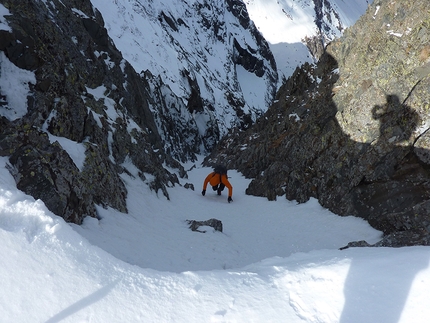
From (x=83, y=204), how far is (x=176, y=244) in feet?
7.73

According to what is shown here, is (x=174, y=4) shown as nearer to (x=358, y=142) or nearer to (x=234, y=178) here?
(x=234, y=178)

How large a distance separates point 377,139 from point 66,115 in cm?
1110

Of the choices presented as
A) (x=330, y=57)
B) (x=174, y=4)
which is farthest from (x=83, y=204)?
(x=174, y=4)

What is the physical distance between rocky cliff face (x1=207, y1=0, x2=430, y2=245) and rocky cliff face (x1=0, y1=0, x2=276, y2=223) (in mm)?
6842

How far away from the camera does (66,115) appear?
9.12m

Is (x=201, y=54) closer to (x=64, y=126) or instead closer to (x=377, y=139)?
(x=377, y=139)

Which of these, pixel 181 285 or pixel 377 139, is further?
pixel 377 139

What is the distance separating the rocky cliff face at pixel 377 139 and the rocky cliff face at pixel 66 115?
6842 millimetres

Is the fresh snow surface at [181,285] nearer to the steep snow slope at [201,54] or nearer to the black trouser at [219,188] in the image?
the black trouser at [219,188]

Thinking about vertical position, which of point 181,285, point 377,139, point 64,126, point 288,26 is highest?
point 288,26

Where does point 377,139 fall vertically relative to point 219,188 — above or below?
above

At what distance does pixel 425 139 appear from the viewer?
889cm

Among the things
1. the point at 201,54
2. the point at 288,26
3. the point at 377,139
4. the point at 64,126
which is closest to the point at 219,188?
the point at 377,139

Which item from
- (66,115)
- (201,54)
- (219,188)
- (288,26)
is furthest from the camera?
(288,26)
